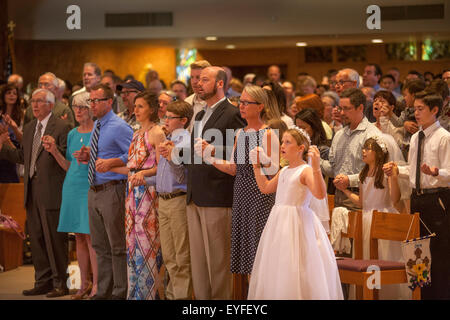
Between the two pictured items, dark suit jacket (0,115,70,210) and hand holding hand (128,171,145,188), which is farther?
dark suit jacket (0,115,70,210)

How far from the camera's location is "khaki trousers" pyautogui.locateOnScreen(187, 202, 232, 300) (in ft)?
17.2

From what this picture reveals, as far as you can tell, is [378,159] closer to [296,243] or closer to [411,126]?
[411,126]

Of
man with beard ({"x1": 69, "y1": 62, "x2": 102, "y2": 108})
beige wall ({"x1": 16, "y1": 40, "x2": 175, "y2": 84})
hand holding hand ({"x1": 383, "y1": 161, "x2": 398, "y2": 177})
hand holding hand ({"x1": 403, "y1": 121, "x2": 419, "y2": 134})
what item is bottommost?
hand holding hand ({"x1": 383, "y1": 161, "x2": 398, "y2": 177})

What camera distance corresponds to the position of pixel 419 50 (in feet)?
53.9

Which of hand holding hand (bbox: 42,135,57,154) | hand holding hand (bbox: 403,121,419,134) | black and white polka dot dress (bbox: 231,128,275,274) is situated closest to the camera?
black and white polka dot dress (bbox: 231,128,275,274)

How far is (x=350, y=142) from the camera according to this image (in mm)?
5645

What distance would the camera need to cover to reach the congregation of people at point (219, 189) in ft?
14.8

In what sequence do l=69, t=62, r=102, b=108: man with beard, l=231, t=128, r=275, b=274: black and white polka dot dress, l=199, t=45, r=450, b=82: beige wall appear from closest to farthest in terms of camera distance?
1. l=231, t=128, r=275, b=274: black and white polka dot dress
2. l=69, t=62, r=102, b=108: man with beard
3. l=199, t=45, r=450, b=82: beige wall

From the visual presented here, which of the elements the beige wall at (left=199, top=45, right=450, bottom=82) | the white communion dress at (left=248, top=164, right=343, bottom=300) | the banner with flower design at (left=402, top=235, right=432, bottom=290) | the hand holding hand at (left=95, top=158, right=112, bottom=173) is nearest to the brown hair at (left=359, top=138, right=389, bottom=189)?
the banner with flower design at (left=402, top=235, right=432, bottom=290)

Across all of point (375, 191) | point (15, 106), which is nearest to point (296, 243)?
point (375, 191)

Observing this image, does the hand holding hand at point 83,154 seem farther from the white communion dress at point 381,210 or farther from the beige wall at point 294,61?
the beige wall at point 294,61

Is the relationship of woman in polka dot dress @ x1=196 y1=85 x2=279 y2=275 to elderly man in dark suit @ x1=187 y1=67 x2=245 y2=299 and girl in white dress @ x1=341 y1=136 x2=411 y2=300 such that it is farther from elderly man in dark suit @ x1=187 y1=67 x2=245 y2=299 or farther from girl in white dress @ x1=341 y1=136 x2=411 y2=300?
girl in white dress @ x1=341 y1=136 x2=411 y2=300

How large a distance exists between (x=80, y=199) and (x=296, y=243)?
2.45 metres

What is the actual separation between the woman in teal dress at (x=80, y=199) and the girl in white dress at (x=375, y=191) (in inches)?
85.3
